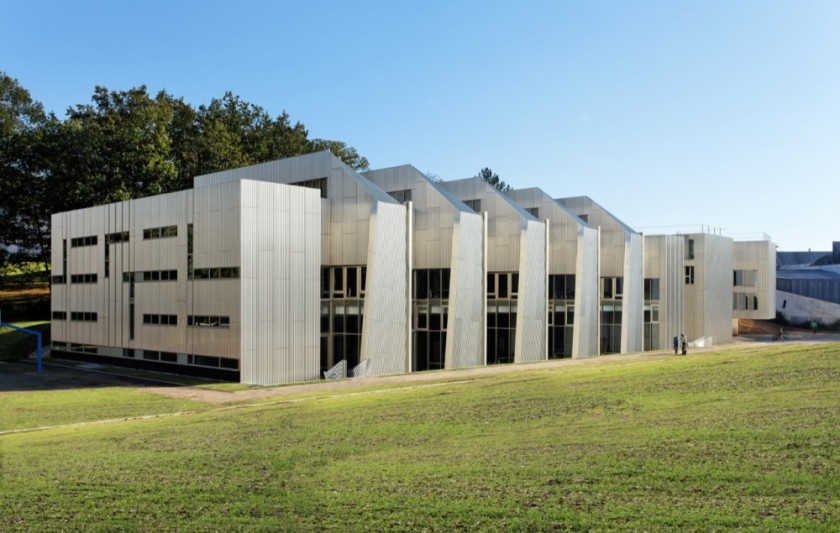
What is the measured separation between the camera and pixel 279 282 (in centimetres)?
3875

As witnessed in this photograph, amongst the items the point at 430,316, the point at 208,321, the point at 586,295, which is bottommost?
the point at 430,316

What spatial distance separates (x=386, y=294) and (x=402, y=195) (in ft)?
32.6

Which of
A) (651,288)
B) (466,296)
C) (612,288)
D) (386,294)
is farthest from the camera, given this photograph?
(651,288)

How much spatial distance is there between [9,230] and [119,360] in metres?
39.3

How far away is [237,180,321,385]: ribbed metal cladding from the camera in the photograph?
122 feet

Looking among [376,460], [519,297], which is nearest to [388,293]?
[519,297]

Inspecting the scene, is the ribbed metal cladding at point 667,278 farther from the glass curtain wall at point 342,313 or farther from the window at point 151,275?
the window at point 151,275

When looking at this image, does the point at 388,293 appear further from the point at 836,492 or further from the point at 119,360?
the point at 836,492

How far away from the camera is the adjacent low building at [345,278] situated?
126 ft

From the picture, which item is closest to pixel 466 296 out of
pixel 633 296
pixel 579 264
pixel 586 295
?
pixel 579 264

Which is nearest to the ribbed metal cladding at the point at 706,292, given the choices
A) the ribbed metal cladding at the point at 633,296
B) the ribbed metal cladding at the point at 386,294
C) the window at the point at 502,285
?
the ribbed metal cladding at the point at 633,296

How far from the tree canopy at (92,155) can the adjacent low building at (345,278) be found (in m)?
19.3

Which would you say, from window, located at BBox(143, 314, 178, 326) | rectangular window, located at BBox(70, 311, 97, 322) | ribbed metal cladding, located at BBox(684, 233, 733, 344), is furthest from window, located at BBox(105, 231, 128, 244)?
ribbed metal cladding, located at BBox(684, 233, 733, 344)

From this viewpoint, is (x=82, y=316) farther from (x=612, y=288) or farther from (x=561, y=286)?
(x=612, y=288)
